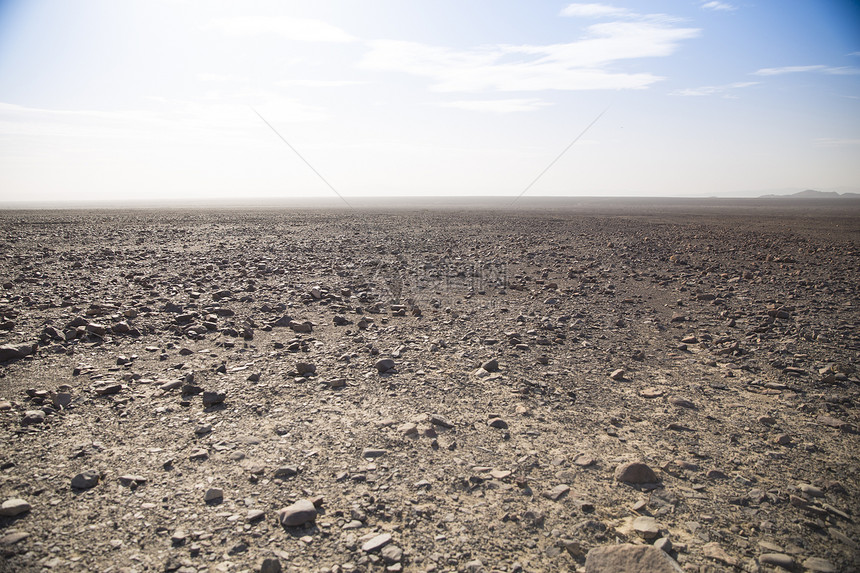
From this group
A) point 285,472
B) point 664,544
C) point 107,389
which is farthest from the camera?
point 107,389

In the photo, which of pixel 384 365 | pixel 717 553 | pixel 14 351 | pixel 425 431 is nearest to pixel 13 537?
pixel 425 431

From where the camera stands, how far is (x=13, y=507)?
3006 mm

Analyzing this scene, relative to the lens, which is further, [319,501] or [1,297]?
[1,297]

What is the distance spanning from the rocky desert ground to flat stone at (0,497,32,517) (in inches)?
0.4

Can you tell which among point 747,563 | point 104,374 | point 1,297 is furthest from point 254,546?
point 1,297

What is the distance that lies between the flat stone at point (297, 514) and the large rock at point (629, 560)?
1.68m

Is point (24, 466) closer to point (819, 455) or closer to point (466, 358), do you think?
point (466, 358)

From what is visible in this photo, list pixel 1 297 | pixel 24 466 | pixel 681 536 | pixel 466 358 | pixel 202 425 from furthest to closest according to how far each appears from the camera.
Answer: pixel 1 297 → pixel 466 358 → pixel 202 425 → pixel 24 466 → pixel 681 536

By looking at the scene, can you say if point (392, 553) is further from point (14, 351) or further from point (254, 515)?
point (14, 351)

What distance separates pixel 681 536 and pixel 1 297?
1162cm

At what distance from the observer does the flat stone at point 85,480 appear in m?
3.34

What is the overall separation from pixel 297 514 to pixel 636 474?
2459 millimetres

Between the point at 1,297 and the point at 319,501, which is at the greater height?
the point at 1,297

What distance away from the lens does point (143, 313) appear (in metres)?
8.05
